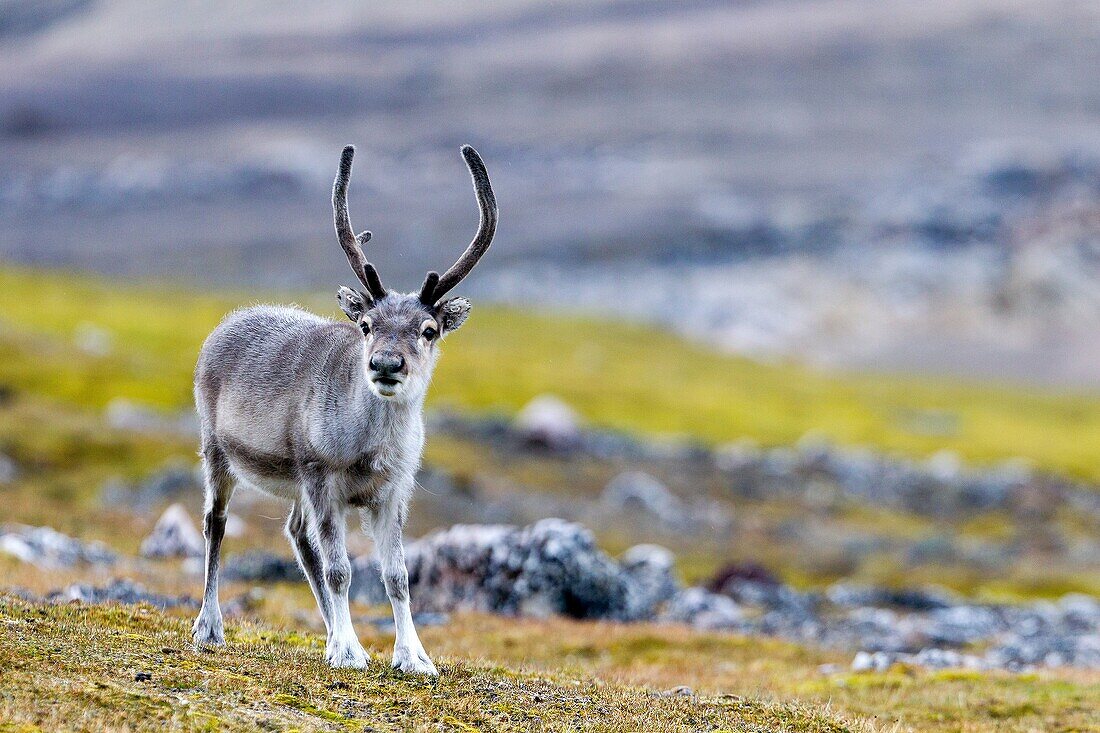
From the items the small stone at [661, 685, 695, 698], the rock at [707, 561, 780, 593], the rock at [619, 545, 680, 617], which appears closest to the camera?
the small stone at [661, 685, 695, 698]

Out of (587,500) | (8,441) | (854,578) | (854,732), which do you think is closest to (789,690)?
(854,732)

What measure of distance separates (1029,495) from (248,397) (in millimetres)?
108470

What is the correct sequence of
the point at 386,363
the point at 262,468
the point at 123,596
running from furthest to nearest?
the point at 123,596
the point at 262,468
the point at 386,363

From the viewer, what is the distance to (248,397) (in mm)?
17031

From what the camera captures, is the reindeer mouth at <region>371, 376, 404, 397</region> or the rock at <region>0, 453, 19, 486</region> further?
the rock at <region>0, 453, 19, 486</region>

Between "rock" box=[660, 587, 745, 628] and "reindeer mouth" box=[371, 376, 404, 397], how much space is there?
1960 centimetres

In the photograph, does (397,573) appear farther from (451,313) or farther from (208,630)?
(451,313)

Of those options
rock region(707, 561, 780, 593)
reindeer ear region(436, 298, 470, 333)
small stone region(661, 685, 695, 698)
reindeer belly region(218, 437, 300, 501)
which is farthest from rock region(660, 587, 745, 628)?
reindeer ear region(436, 298, 470, 333)

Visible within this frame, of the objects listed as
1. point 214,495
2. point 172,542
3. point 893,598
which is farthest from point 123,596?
point 893,598

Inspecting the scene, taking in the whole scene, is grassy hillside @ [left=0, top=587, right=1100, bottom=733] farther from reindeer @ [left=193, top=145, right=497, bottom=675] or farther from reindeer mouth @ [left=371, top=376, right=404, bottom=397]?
reindeer mouth @ [left=371, top=376, right=404, bottom=397]

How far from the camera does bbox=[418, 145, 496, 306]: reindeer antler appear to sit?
52.6 ft

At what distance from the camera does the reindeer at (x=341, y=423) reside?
51.3 feet

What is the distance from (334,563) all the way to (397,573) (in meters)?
0.85

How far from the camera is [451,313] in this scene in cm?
1642
